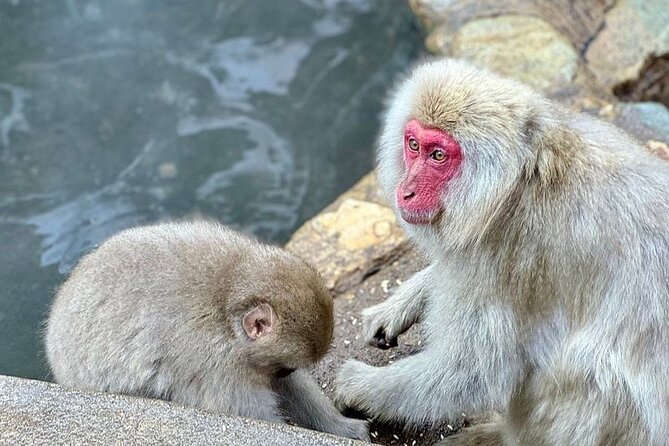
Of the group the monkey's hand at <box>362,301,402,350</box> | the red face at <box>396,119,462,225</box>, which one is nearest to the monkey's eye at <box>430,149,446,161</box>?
the red face at <box>396,119,462,225</box>

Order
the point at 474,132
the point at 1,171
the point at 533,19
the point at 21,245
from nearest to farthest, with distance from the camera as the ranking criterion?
the point at 474,132, the point at 21,245, the point at 1,171, the point at 533,19

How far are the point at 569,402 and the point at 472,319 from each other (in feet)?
1.56

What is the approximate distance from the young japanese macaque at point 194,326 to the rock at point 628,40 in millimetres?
4203

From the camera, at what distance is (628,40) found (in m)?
7.15

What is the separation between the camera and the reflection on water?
614 centimetres

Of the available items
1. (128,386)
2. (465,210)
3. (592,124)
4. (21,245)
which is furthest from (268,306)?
(21,245)

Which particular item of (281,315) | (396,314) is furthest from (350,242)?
(281,315)

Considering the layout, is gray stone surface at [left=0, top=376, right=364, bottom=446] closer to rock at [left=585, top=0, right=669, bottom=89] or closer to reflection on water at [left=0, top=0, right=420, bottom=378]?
reflection on water at [left=0, top=0, right=420, bottom=378]

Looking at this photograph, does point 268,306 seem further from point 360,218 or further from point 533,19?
point 533,19

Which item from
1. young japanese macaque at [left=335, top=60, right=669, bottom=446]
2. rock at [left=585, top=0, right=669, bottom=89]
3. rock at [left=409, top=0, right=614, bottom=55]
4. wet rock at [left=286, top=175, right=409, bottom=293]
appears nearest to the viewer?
young japanese macaque at [left=335, top=60, right=669, bottom=446]

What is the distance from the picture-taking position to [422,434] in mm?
4242

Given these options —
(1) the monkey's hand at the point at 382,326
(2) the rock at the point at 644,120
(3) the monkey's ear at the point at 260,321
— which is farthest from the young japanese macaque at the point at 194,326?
(2) the rock at the point at 644,120

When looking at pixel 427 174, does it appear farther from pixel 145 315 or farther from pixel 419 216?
pixel 145 315

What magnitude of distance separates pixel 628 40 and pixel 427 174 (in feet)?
Result: 14.7
